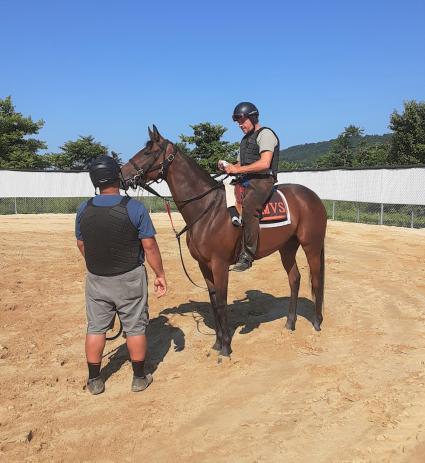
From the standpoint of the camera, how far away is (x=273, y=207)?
17.2ft

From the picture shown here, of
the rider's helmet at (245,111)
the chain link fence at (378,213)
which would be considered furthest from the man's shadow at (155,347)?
the chain link fence at (378,213)

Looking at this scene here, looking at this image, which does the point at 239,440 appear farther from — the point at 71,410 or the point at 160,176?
the point at 160,176

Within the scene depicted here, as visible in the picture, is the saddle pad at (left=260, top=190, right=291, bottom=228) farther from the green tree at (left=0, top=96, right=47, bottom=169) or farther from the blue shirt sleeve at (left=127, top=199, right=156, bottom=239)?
the green tree at (left=0, top=96, right=47, bottom=169)

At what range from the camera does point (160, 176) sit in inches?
191

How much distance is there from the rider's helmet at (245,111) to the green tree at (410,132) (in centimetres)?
2273

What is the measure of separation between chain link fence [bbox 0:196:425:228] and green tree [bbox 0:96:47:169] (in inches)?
243

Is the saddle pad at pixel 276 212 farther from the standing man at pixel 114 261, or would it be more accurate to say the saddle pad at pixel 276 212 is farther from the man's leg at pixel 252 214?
the standing man at pixel 114 261

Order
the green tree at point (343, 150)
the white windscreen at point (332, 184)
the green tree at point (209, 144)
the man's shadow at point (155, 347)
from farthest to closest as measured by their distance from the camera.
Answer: the green tree at point (343, 150), the green tree at point (209, 144), the white windscreen at point (332, 184), the man's shadow at point (155, 347)

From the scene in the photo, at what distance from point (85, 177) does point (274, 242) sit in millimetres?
19612

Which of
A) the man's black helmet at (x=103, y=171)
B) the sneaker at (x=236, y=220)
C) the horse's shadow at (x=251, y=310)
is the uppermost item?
the man's black helmet at (x=103, y=171)

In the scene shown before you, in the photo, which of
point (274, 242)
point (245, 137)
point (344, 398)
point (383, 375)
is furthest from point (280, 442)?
point (245, 137)

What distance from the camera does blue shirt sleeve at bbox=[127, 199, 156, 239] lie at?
12.0 ft

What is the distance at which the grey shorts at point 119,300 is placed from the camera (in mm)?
3828

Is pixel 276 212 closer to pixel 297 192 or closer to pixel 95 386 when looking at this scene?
pixel 297 192
